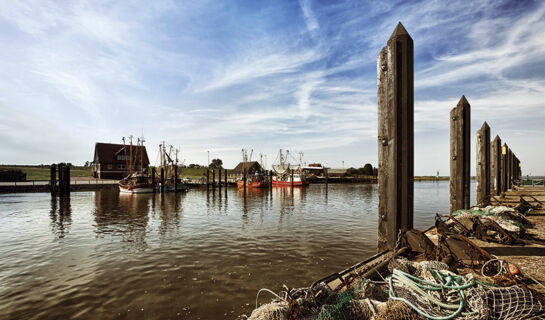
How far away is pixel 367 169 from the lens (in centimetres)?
10344

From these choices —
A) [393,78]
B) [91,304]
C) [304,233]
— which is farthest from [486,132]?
[91,304]

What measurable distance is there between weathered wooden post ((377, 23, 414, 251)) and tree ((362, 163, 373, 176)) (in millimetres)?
103556

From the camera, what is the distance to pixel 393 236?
4.94m

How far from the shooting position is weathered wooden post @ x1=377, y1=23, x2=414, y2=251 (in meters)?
4.93

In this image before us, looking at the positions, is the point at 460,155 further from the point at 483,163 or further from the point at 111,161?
the point at 111,161

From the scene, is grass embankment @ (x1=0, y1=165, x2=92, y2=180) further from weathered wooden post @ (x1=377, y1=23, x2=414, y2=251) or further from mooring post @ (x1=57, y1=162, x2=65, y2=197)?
weathered wooden post @ (x1=377, y1=23, x2=414, y2=251)

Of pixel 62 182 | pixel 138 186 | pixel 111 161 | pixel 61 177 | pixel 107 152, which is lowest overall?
pixel 138 186

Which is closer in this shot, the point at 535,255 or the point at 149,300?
the point at 535,255

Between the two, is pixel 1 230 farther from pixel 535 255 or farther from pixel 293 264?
pixel 535 255

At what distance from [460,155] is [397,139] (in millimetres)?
5864

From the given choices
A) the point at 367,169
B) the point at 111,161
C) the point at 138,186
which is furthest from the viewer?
the point at 367,169

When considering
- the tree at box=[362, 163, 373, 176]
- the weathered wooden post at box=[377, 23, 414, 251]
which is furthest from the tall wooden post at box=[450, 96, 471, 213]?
the tree at box=[362, 163, 373, 176]

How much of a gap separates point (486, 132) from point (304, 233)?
11105mm

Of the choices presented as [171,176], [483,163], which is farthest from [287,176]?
[483,163]
